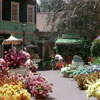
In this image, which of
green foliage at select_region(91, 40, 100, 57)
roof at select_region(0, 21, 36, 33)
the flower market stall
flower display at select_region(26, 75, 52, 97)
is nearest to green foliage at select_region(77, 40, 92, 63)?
roof at select_region(0, 21, 36, 33)

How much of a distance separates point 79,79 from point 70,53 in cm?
1550

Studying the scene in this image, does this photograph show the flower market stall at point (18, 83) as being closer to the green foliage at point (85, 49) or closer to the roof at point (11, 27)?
the roof at point (11, 27)

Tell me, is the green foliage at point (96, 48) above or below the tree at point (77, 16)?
below

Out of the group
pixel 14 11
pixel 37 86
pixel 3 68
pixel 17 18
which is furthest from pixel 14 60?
pixel 14 11

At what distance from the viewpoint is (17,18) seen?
26016 mm

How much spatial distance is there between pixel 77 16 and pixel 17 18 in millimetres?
6322

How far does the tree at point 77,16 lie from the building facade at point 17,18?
275cm

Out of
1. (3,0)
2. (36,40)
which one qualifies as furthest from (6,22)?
(36,40)

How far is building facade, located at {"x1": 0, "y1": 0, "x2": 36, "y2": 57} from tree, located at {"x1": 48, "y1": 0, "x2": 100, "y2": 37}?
2752 millimetres

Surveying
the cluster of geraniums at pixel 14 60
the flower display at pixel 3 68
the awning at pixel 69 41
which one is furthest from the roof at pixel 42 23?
the flower display at pixel 3 68

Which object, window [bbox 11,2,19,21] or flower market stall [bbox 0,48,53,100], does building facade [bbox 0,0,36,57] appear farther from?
flower market stall [bbox 0,48,53,100]

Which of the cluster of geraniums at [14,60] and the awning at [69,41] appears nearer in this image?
the cluster of geraniums at [14,60]

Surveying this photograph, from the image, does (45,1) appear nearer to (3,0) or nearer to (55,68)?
(3,0)

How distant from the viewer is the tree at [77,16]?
2373 centimetres
